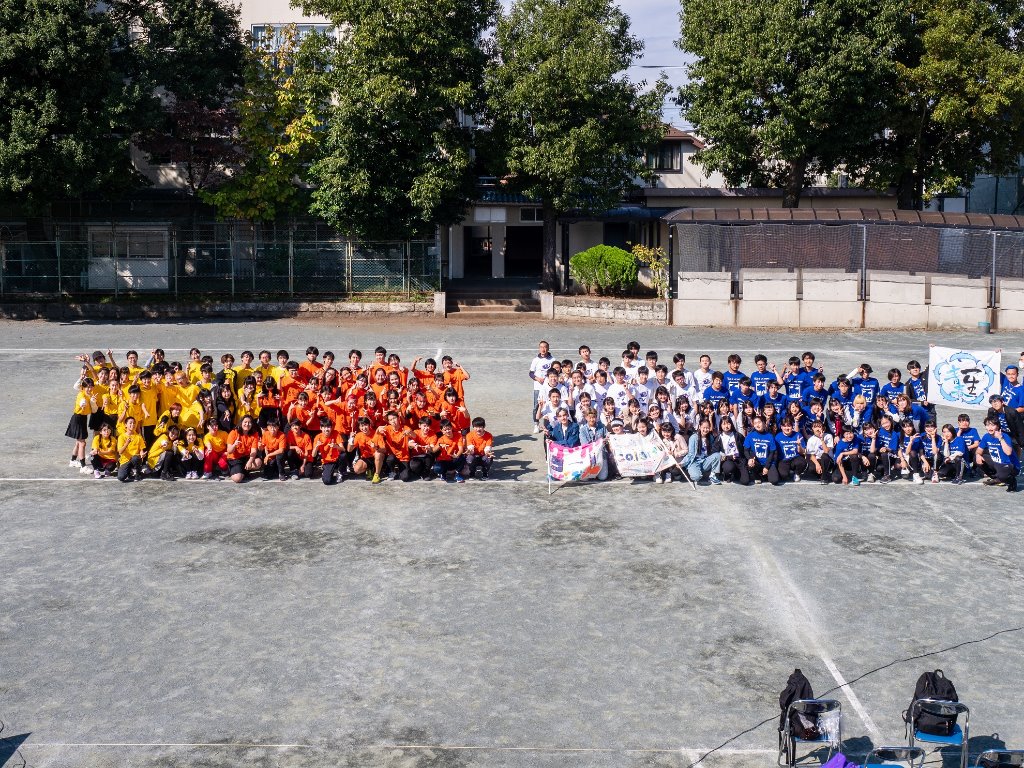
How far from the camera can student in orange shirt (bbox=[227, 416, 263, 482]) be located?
15.7 meters

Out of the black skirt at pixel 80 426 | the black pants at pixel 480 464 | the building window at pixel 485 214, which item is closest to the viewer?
the black pants at pixel 480 464

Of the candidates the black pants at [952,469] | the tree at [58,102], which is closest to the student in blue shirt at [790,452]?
the black pants at [952,469]

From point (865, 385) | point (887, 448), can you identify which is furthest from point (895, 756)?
point (865, 385)

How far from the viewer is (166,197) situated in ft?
135

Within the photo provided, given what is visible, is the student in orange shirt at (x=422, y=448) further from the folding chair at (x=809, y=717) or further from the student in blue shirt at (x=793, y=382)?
the folding chair at (x=809, y=717)

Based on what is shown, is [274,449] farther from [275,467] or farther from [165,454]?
[165,454]

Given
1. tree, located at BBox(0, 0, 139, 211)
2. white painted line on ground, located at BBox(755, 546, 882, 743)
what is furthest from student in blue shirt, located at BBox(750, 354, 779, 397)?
tree, located at BBox(0, 0, 139, 211)

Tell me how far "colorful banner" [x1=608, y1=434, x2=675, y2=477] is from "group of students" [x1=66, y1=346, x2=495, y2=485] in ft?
6.35

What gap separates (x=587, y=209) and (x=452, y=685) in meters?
28.1

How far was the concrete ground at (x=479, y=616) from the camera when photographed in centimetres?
825

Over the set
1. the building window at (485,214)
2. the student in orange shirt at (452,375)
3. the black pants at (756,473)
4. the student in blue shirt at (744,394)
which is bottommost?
the black pants at (756,473)

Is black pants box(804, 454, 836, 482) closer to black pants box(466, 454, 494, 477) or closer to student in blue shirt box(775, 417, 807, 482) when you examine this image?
student in blue shirt box(775, 417, 807, 482)

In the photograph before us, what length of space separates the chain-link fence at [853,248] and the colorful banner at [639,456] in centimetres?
1759

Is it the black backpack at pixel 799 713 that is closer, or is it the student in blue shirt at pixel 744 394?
the black backpack at pixel 799 713
